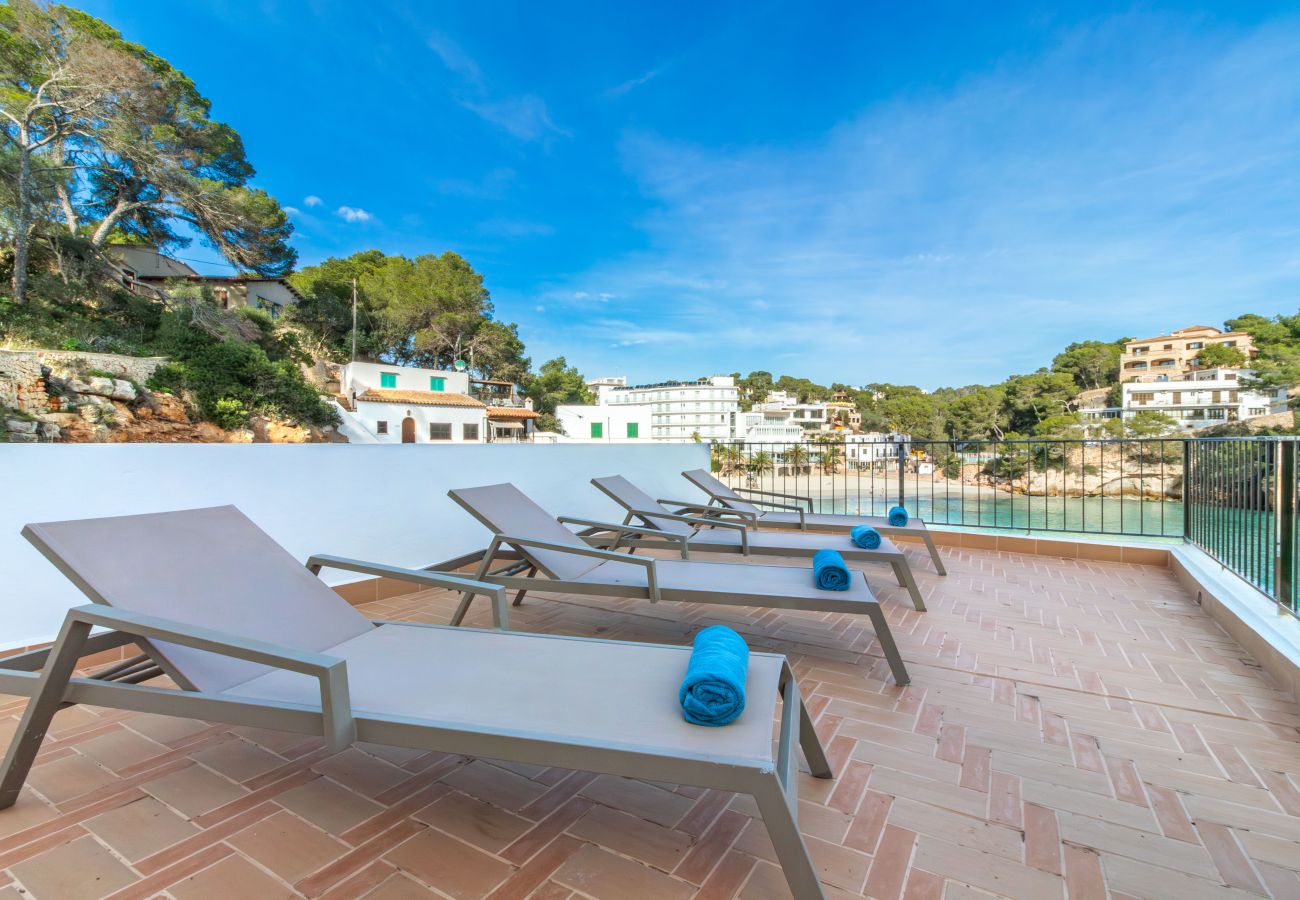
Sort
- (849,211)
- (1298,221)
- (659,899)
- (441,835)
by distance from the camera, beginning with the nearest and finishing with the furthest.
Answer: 1. (659,899)
2. (441,835)
3. (849,211)
4. (1298,221)

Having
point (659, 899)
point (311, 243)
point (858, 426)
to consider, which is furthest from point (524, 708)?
point (858, 426)

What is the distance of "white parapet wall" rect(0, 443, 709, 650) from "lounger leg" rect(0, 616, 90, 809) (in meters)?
0.73

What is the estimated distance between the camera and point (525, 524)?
11.1 ft

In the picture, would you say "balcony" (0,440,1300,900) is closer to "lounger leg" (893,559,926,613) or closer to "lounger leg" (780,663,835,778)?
"lounger leg" (780,663,835,778)

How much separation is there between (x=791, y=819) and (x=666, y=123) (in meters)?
27.3

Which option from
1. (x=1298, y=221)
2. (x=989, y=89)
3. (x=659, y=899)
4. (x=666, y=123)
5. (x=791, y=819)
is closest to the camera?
(x=791, y=819)

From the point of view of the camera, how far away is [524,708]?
4.99ft

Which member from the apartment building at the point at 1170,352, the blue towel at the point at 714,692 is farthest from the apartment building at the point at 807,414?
the blue towel at the point at 714,692

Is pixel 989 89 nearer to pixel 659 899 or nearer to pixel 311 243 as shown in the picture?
pixel 659 899

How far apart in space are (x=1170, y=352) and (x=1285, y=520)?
68.9 meters

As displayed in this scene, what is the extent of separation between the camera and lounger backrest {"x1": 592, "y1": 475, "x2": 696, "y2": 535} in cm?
430

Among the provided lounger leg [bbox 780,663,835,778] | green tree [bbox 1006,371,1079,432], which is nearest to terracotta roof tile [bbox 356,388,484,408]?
lounger leg [bbox 780,663,835,778]

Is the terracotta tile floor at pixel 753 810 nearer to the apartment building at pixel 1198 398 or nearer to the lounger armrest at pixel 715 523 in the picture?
the lounger armrest at pixel 715 523

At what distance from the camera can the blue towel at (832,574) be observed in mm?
2662
